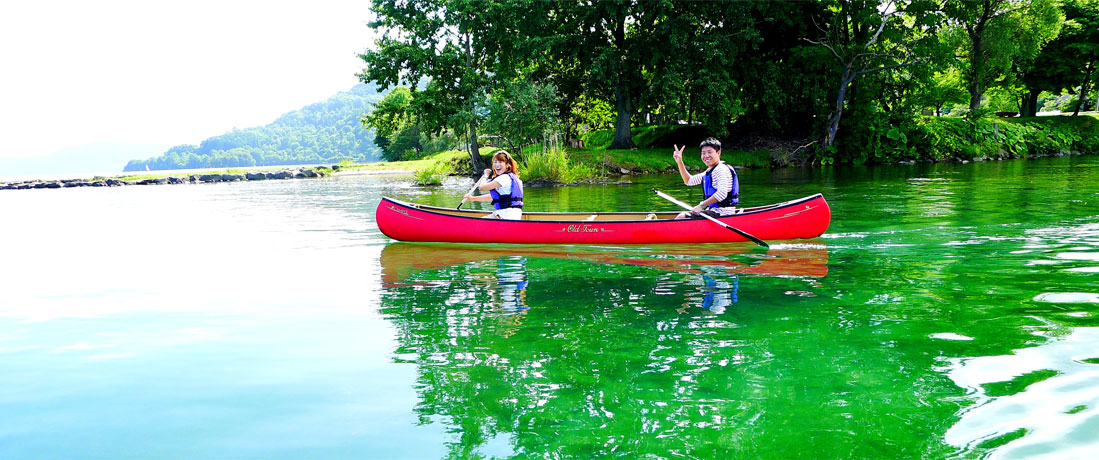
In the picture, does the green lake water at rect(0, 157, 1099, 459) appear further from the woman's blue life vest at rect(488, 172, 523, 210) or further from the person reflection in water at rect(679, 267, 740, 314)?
the woman's blue life vest at rect(488, 172, 523, 210)

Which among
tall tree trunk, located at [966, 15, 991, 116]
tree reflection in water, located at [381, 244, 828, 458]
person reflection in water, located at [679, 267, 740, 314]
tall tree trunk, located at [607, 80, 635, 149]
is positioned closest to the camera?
tree reflection in water, located at [381, 244, 828, 458]

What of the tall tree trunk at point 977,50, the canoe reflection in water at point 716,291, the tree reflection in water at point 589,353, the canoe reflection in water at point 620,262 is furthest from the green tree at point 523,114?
the tall tree trunk at point 977,50

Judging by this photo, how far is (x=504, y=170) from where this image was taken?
11453 mm

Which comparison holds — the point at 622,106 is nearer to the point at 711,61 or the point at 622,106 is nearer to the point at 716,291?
the point at 711,61

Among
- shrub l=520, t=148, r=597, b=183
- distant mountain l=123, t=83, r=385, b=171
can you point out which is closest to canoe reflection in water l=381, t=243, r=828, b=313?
shrub l=520, t=148, r=597, b=183

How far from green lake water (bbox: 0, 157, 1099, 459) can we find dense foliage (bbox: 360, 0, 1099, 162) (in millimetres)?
18184

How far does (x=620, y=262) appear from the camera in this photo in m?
9.62

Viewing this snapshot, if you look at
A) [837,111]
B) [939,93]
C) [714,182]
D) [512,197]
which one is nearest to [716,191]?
[714,182]

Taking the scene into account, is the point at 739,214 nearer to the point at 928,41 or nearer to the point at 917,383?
the point at 917,383

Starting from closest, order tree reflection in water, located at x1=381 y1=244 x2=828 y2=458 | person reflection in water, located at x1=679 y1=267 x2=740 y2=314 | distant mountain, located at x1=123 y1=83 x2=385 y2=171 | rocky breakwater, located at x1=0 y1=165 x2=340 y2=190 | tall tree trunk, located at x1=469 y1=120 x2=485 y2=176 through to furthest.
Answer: tree reflection in water, located at x1=381 y1=244 x2=828 y2=458 → person reflection in water, located at x1=679 y1=267 x2=740 y2=314 → tall tree trunk, located at x1=469 y1=120 x2=485 y2=176 → rocky breakwater, located at x1=0 y1=165 x2=340 y2=190 → distant mountain, located at x1=123 y1=83 x2=385 y2=171

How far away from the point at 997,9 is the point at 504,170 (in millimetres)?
33892

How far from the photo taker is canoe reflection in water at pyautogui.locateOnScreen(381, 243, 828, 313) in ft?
25.3

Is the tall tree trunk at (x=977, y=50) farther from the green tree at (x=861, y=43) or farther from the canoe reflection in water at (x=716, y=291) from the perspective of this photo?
the canoe reflection in water at (x=716, y=291)

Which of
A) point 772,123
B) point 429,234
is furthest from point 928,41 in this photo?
point 429,234
